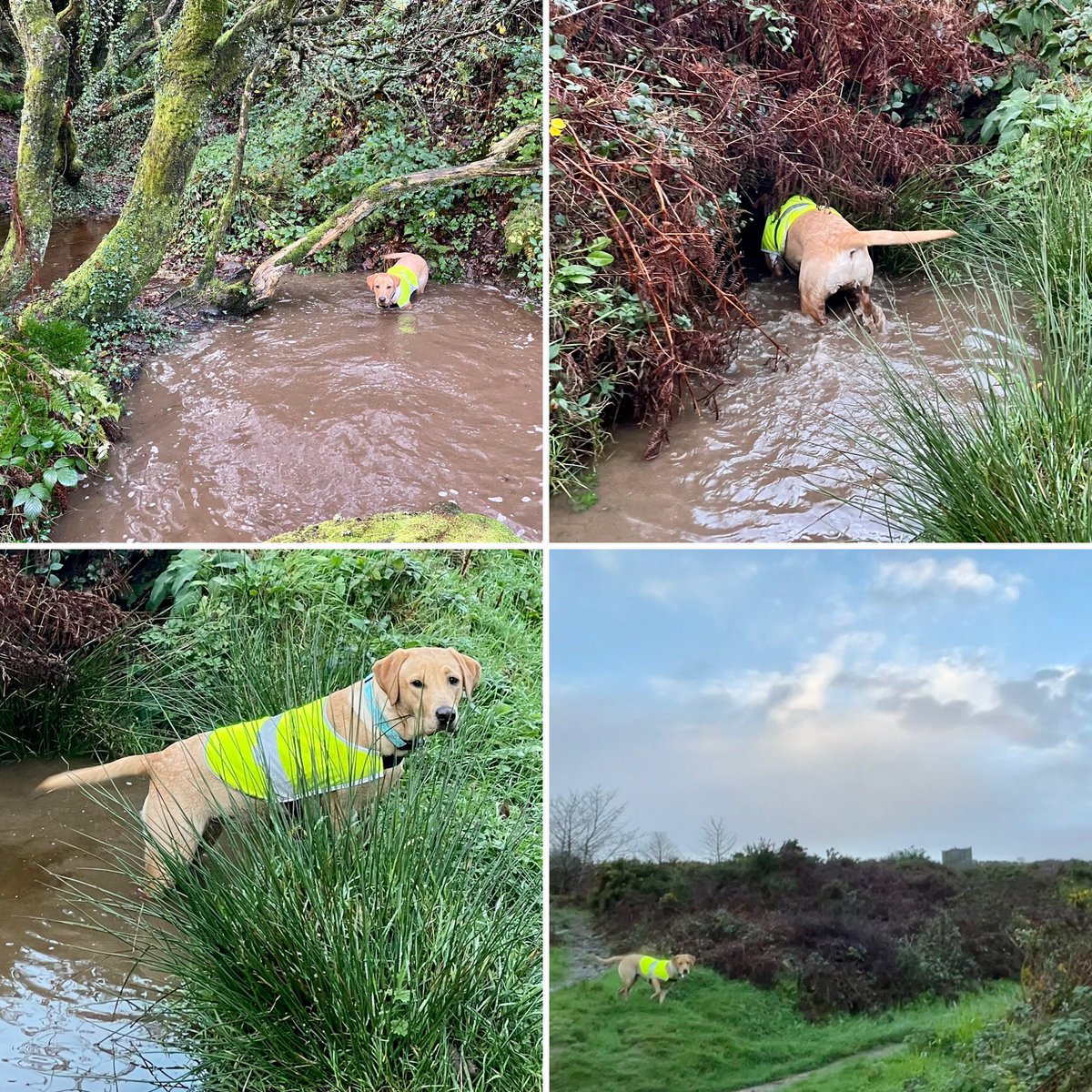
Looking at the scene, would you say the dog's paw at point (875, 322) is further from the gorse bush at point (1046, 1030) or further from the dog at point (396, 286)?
the dog at point (396, 286)

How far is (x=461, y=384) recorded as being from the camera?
415 cm

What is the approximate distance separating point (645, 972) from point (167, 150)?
4372 mm

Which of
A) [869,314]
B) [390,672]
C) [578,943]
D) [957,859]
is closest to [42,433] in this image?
[390,672]

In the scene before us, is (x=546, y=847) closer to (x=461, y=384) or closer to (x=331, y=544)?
(x=331, y=544)

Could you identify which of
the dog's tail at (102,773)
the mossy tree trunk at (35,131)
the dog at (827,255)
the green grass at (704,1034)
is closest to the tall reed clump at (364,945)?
the green grass at (704,1034)

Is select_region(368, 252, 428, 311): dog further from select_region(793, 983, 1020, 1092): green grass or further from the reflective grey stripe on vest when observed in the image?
select_region(793, 983, 1020, 1092): green grass

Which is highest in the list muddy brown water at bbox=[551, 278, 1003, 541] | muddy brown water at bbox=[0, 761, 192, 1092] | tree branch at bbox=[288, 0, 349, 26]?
tree branch at bbox=[288, 0, 349, 26]

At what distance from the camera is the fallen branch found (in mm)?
5059

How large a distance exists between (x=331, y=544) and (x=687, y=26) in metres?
2.67

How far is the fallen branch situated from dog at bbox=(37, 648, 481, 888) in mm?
3284

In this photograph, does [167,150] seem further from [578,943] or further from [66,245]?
[578,943]

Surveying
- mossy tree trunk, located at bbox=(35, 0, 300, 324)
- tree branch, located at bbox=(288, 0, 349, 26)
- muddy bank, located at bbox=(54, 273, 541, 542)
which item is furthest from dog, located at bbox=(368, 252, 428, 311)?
tree branch, located at bbox=(288, 0, 349, 26)

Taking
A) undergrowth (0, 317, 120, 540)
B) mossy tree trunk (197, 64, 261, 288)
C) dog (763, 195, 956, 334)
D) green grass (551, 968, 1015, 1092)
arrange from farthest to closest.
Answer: mossy tree trunk (197, 64, 261, 288) < dog (763, 195, 956, 334) < undergrowth (0, 317, 120, 540) < green grass (551, 968, 1015, 1092)

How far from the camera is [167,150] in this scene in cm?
432
